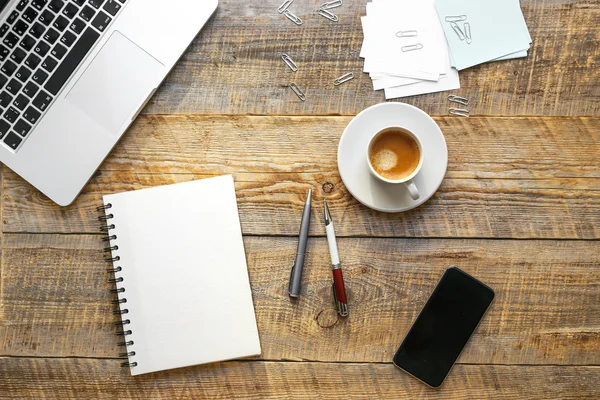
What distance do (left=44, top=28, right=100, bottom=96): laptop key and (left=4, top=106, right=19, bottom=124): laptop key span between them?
87 mm

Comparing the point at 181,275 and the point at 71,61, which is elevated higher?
the point at 71,61

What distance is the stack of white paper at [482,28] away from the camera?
1.21m

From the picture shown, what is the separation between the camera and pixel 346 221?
48.2 inches

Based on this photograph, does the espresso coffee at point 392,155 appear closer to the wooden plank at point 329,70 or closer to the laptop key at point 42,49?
the wooden plank at point 329,70

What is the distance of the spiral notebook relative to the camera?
1212 millimetres

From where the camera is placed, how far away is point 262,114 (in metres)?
1.23

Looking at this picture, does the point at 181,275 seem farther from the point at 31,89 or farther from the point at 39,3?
the point at 39,3

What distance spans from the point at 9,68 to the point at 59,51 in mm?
115

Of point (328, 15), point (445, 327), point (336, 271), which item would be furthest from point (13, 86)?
point (445, 327)

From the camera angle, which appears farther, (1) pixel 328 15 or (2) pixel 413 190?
(1) pixel 328 15

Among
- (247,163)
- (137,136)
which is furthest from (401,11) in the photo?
(137,136)

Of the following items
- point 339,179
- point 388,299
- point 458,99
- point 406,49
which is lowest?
point 388,299

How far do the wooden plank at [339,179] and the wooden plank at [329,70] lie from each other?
0.04 meters

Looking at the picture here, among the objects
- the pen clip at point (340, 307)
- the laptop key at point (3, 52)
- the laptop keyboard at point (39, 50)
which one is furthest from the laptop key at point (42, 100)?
the pen clip at point (340, 307)
